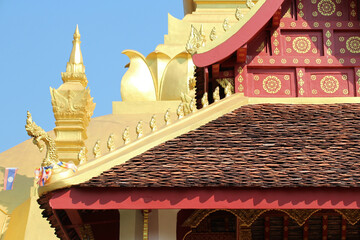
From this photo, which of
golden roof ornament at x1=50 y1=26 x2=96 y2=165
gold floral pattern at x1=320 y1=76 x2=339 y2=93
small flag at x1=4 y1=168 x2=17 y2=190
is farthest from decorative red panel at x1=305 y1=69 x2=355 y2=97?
small flag at x1=4 y1=168 x2=17 y2=190

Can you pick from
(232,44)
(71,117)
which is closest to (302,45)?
(232,44)

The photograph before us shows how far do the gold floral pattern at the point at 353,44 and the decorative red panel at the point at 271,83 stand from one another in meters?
0.91

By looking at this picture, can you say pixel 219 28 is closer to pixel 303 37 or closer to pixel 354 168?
pixel 303 37

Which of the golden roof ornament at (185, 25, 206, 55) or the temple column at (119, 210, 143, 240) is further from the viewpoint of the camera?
the golden roof ornament at (185, 25, 206, 55)

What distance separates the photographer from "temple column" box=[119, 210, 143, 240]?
940 cm

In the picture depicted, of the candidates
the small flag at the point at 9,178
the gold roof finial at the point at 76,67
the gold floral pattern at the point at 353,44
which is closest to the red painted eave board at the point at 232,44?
the gold floral pattern at the point at 353,44

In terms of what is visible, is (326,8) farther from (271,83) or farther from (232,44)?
(232,44)

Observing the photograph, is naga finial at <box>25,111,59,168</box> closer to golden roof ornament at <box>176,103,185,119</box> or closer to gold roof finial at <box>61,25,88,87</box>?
golden roof ornament at <box>176,103,185,119</box>

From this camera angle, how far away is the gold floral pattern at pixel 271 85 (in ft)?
36.6

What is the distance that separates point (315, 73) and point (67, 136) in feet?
18.8

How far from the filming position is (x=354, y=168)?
8.70 metres

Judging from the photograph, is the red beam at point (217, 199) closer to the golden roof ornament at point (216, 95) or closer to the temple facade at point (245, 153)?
the temple facade at point (245, 153)

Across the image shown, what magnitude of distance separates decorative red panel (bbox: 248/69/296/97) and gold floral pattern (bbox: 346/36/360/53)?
91 cm

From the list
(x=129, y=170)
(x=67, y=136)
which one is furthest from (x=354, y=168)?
(x=67, y=136)
